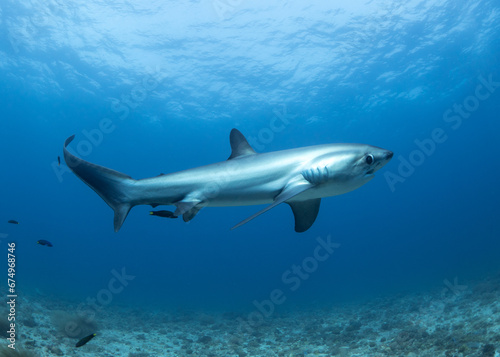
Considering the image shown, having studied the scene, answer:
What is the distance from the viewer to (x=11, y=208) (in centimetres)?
12362

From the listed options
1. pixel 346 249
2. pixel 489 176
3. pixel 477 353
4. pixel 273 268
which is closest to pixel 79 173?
pixel 477 353

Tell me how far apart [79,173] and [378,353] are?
9.10 meters

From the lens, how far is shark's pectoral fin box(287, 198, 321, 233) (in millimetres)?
5570

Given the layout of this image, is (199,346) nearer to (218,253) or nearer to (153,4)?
(153,4)

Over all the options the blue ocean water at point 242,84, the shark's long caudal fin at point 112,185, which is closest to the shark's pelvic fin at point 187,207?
the shark's long caudal fin at point 112,185

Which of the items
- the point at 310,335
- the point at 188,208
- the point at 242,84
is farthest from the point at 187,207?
the point at 242,84

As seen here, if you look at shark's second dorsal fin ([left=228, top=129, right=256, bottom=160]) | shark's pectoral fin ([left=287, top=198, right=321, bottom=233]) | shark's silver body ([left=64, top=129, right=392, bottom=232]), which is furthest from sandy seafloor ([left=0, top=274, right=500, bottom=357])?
shark's second dorsal fin ([left=228, top=129, right=256, bottom=160])

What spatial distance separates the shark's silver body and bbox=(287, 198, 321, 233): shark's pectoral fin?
1012mm

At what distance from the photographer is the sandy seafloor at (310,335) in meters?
8.03

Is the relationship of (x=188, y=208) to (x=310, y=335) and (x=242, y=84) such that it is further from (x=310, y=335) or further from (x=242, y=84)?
(x=242, y=84)

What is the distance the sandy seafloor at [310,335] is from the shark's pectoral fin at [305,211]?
4.53 metres

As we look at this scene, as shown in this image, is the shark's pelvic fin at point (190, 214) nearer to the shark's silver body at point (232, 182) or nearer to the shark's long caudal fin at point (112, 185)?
the shark's silver body at point (232, 182)

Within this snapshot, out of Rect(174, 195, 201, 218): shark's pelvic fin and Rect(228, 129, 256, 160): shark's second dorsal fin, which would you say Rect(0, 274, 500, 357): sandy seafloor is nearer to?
Rect(174, 195, 201, 218): shark's pelvic fin

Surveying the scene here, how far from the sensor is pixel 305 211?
567 cm
